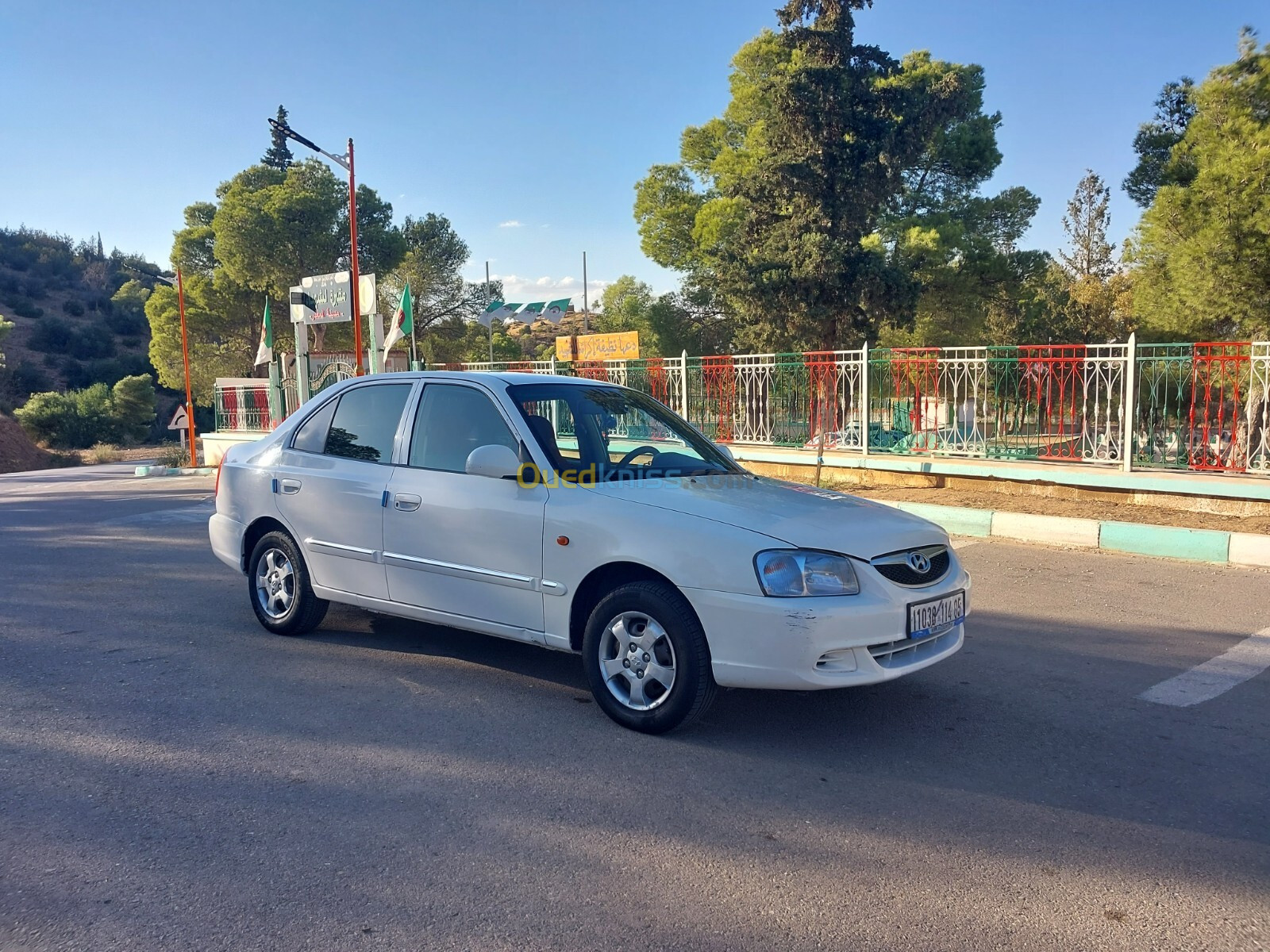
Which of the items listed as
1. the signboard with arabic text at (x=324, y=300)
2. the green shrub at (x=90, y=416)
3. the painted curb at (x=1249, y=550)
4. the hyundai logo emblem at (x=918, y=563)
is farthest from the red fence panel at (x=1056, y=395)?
the green shrub at (x=90, y=416)

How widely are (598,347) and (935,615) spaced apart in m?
17.3

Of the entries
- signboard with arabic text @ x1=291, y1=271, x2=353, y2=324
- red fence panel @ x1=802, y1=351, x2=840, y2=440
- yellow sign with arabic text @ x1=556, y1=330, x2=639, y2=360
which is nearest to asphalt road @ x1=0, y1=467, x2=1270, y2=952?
red fence panel @ x1=802, y1=351, x2=840, y2=440

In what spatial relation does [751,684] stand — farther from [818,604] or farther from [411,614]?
[411,614]

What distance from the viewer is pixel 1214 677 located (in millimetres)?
4898

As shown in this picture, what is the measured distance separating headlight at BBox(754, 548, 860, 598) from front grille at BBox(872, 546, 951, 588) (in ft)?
0.60

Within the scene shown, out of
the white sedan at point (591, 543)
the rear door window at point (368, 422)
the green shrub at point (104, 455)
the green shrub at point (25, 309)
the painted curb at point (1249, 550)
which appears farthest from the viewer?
the green shrub at point (25, 309)

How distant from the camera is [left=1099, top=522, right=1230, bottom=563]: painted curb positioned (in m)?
8.12

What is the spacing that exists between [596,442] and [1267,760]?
333 cm

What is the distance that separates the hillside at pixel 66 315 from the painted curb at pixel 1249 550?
5078 centimetres

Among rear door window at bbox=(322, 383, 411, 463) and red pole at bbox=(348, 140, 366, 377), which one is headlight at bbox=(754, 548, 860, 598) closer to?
rear door window at bbox=(322, 383, 411, 463)

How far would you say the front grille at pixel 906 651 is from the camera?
12.5 feet

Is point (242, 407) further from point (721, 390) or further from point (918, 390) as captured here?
point (918, 390)

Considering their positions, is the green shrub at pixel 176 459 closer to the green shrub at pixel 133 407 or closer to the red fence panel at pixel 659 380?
the red fence panel at pixel 659 380
